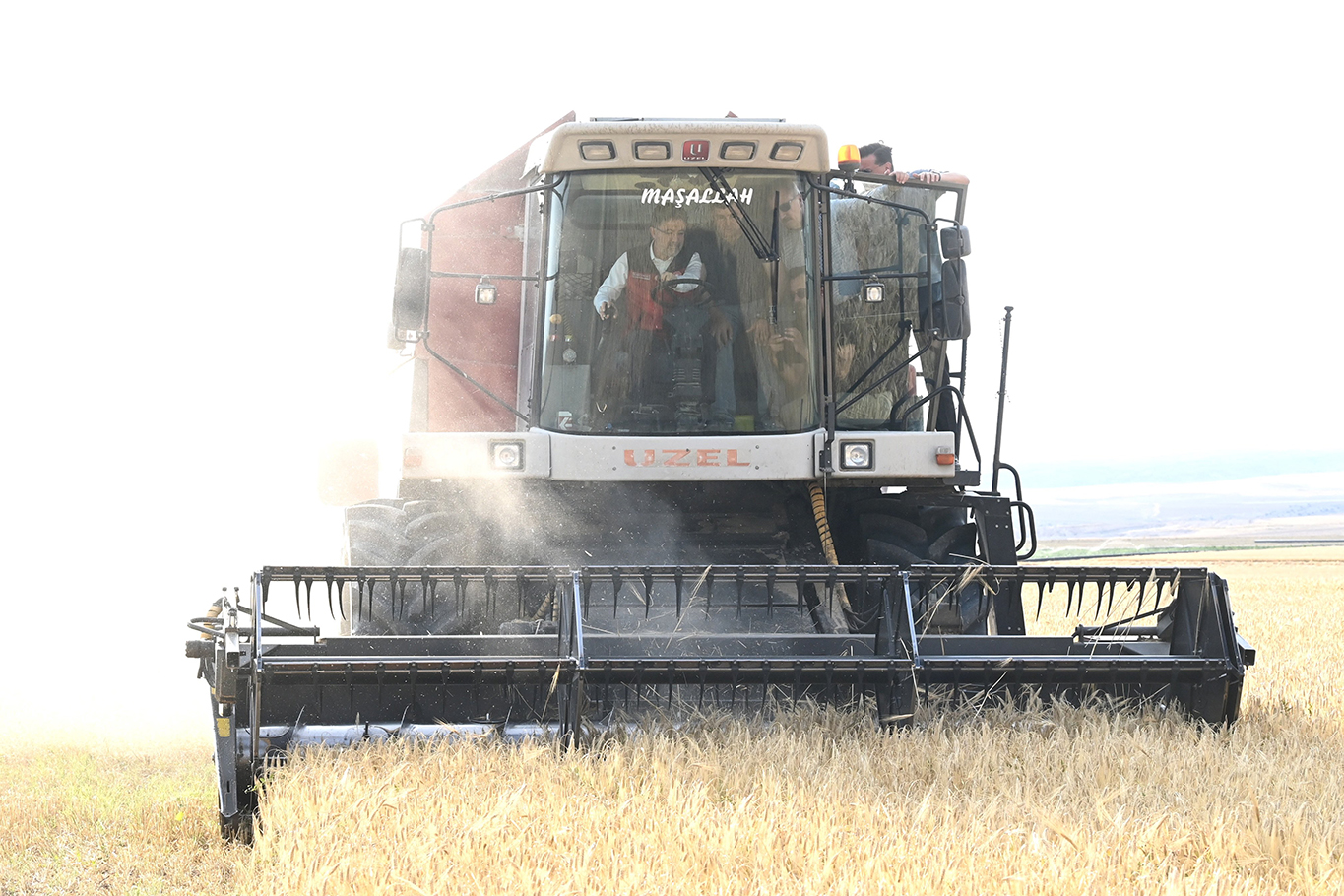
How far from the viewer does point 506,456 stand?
19.3ft

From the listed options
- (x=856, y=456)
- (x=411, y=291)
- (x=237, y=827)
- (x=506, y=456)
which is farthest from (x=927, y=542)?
(x=237, y=827)

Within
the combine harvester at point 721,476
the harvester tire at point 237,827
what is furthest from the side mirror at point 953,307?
the harvester tire at point 237,827

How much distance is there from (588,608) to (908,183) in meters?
2.42

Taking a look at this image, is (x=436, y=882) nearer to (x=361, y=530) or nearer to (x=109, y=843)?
(x=109, y=843)

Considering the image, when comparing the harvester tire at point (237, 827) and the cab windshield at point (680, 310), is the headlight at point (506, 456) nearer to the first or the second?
the cab windshield at point (680, 310)

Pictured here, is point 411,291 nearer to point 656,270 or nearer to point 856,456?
point 656,270

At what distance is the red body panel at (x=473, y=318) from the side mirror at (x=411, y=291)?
72 centimetres

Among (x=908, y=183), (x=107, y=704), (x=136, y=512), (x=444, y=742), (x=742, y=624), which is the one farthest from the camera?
(x=136, y=512)

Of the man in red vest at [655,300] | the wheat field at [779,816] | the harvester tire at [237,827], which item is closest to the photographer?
the wheat field at [779,816]

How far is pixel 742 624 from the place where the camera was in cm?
589

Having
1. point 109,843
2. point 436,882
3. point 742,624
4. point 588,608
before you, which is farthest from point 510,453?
point 436,882

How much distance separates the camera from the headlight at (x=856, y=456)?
5.98 m

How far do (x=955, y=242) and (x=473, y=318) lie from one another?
2.45 m

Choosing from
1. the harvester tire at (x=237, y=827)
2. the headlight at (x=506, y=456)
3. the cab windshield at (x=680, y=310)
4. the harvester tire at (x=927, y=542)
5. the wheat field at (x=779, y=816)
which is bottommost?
the harvester tire at (x=237, y=827)
